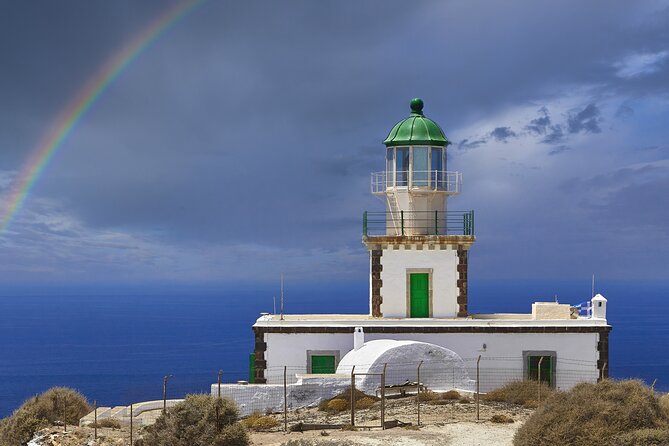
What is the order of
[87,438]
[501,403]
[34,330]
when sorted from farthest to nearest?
[34,330]
[501,403]
[87,438]

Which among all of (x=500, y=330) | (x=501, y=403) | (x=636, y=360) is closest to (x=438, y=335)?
(x=500, y=330)

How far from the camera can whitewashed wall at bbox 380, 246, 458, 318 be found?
91.4ft

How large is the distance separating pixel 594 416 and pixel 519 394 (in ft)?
23.7

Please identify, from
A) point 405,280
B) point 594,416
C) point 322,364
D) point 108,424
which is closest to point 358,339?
point 322,364

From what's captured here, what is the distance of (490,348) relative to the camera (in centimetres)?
2642

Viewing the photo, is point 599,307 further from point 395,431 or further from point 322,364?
point 395,431

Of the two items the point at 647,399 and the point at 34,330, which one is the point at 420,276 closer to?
the point at 647,399

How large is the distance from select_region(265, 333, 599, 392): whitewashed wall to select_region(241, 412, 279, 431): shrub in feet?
17.7

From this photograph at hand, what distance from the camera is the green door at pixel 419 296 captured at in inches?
1100

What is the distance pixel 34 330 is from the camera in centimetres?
16825

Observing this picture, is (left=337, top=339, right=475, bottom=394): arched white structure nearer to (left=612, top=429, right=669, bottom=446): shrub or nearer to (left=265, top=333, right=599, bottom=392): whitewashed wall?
(left=265, top=333, right=599, bottom=392): whitewashed wall

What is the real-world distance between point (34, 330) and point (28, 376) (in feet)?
250

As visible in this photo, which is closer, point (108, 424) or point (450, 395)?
point (108, 424)

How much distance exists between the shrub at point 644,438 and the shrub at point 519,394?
691 centimetres
